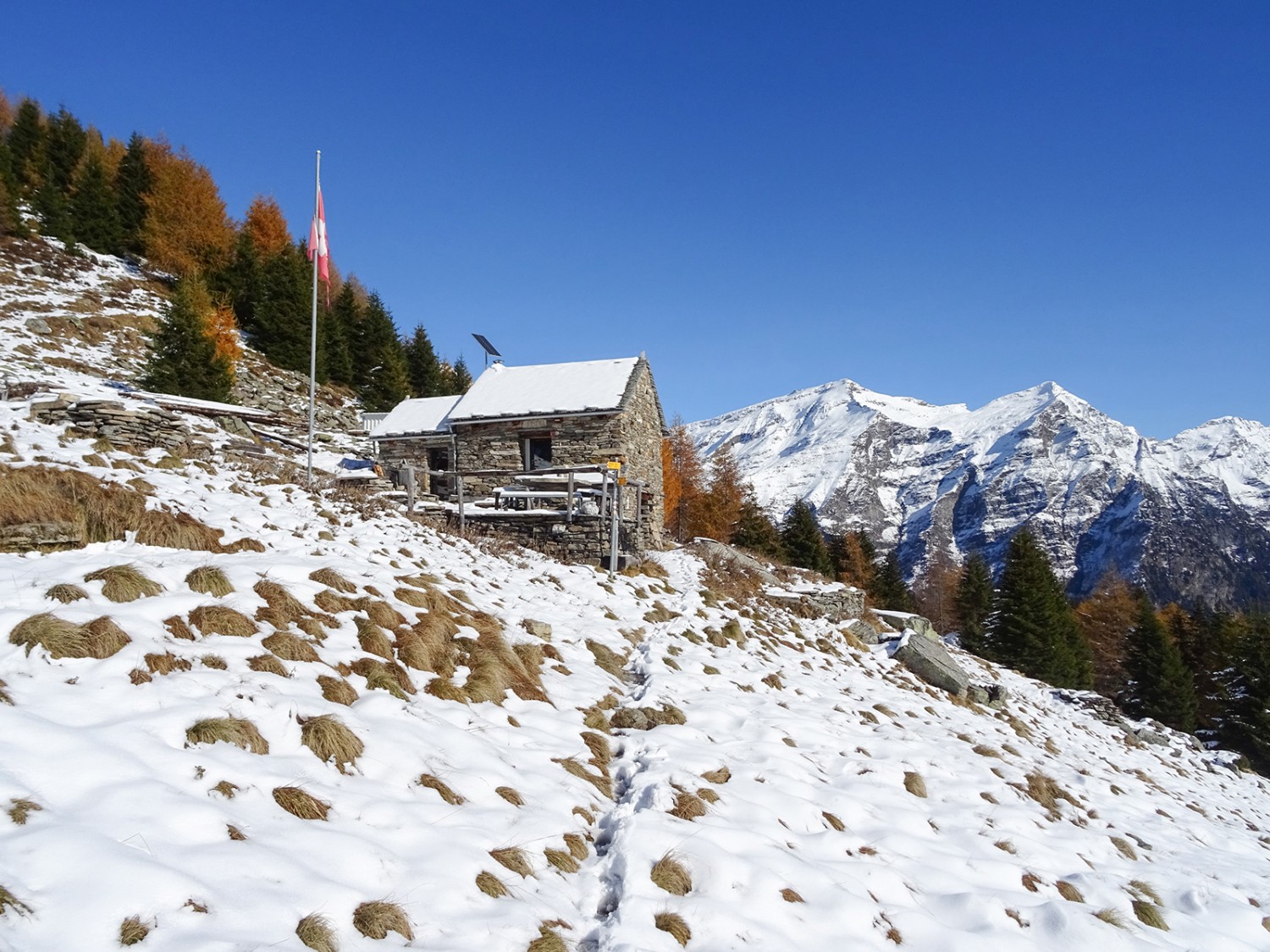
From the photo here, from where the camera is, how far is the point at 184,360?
2559 centimetres

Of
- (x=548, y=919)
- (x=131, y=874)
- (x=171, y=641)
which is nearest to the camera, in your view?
(x=131, y=874)

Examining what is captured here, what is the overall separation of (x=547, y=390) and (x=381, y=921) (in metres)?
22.3

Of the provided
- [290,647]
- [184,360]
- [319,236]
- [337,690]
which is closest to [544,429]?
[319,236]

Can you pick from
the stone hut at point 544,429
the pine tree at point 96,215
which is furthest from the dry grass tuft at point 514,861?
the pine tree at point 96,215

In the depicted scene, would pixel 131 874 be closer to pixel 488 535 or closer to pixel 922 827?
pixel 922 827

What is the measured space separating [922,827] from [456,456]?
2099 centimetres

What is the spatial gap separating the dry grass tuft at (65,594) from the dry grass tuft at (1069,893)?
9.79 m

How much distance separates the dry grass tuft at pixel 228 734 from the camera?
14.8 ft

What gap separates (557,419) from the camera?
23.5 metres

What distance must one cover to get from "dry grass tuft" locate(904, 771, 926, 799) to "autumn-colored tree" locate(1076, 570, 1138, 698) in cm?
4621

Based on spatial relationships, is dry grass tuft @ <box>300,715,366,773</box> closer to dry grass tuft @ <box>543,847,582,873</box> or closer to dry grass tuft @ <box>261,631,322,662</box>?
dry grass tuft @ <box>261,631,322,662</box>

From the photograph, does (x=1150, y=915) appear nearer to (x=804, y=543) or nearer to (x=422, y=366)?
(x=804, y=543)

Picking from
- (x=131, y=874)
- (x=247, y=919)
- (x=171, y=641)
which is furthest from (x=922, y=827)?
(x=171, y=641)

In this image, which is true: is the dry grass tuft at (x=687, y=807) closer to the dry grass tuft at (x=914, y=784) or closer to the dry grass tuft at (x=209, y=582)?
the dry grass tuft at (x=914, y=784)
